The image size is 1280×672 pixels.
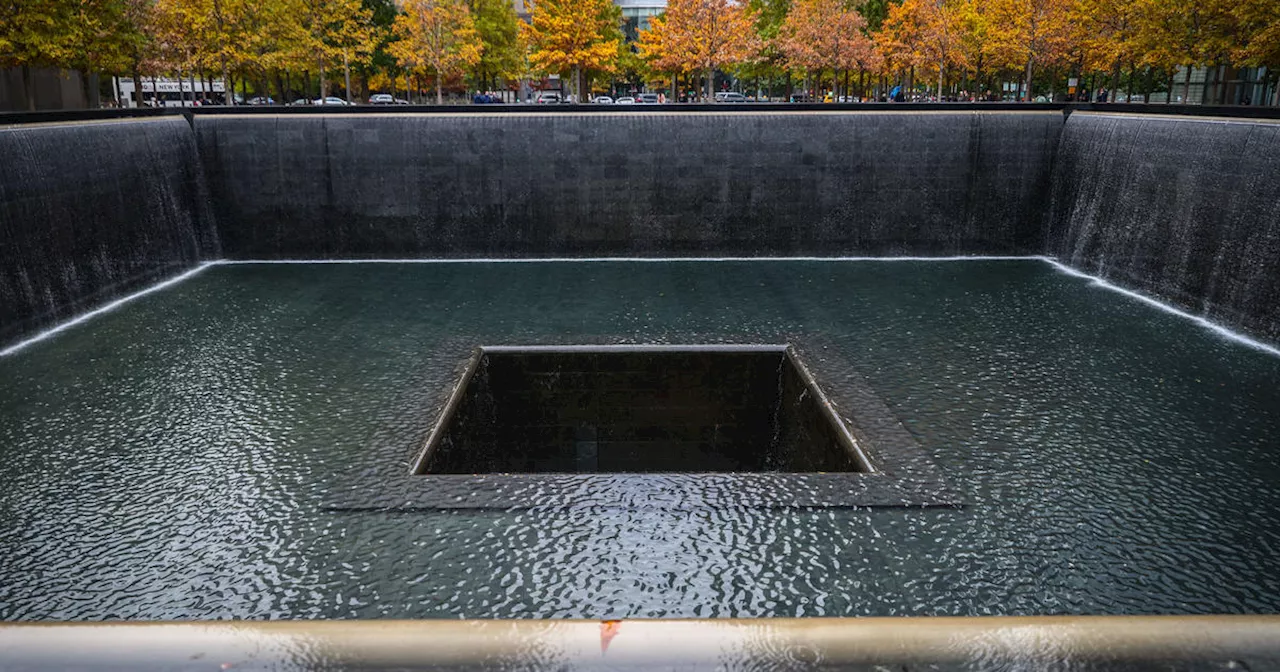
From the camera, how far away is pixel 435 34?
3081cm

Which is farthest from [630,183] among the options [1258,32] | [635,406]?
[1258,32]

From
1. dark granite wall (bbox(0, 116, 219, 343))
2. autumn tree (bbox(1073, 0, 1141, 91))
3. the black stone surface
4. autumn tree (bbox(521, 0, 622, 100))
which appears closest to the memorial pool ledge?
the black stone surface

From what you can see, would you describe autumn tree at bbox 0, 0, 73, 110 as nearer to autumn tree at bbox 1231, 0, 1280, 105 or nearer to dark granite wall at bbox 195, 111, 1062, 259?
dark granite wall at bbox 195, 111, 1062, 259

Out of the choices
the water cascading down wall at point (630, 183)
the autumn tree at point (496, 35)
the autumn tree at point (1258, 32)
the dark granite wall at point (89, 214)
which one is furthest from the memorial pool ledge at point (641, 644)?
the autumn tree at point (496, 35)

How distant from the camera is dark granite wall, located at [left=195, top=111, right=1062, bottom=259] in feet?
50.4

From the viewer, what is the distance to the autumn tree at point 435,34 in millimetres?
30500

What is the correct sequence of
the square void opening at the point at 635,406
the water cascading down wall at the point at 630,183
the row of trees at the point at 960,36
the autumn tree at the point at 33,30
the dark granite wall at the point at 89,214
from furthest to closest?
the row of trees at the point at 960,36
the autumn tree at the point at 33,30
the water cascading down wall at the point at 630,183
the dark granite wall at the point at 89,214
the square void opening at the point at 635,406

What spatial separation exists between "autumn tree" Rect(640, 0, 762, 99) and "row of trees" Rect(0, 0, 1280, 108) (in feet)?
0.15

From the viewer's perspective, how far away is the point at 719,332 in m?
10.0

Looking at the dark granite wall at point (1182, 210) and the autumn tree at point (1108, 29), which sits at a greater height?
the autumn tree at point (1108, 29)

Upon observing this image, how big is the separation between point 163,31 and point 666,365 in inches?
853

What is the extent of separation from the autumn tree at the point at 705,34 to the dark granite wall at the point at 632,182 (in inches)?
565

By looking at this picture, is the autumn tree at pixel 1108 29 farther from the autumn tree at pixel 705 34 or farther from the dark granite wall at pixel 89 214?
the dark granite wall at pixel 89 214

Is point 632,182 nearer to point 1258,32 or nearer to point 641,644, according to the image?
point 1258,32
